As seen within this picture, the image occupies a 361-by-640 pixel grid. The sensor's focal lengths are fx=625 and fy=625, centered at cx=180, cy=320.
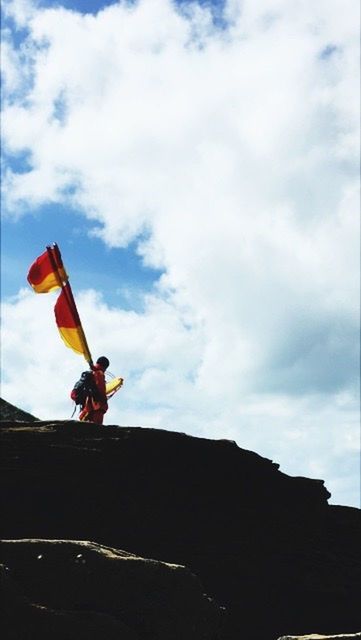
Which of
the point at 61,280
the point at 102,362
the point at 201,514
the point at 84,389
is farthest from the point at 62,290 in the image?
the point at 201,514

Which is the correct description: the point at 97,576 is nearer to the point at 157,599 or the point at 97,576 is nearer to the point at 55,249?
the point at 157,599

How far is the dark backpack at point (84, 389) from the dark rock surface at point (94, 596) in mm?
7583

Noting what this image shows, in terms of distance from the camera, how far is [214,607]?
827cm

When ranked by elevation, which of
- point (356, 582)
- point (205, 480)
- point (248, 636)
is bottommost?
point (248, 636)

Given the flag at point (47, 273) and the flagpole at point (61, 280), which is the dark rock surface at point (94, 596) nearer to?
the flagpole at point (61, 280)

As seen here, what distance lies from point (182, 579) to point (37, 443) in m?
6.82

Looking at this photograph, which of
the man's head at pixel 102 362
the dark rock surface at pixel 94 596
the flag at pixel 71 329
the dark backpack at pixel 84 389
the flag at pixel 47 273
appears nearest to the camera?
the dark rock surface at pixel 94 596

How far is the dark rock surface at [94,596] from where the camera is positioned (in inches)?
248

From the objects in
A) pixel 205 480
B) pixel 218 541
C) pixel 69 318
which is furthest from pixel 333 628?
pixel 69 318

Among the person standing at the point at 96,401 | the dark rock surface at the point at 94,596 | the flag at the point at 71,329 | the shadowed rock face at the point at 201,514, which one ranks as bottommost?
Result: the dark rock surface at the point at 94,596

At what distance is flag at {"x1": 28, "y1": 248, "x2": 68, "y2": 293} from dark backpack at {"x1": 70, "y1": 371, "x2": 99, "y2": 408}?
9.09ft

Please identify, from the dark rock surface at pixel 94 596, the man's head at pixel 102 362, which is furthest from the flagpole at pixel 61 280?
the dark rock surface at pixel 94 596

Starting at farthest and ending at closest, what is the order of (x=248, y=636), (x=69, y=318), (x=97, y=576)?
1. (x=69, y=318)
2. (x=248, y=636)
3. (x=97, y=576)

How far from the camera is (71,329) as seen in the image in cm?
1594
